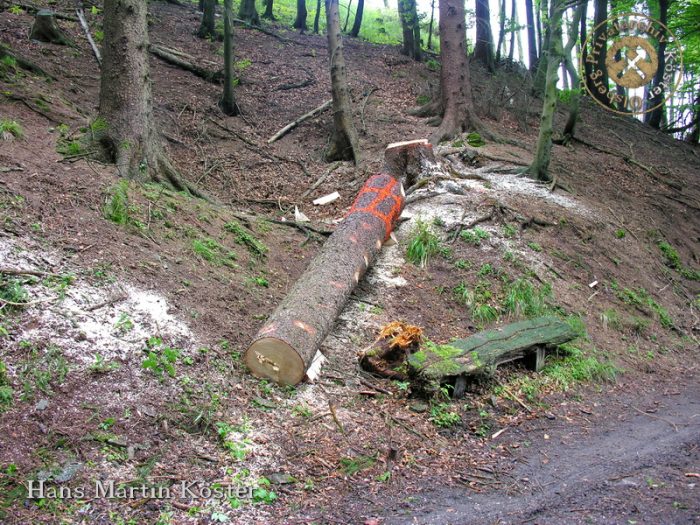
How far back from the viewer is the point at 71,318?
15.9 feet

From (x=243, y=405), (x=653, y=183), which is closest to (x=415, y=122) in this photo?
(x=653, y=183)

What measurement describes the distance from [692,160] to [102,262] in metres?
20.0

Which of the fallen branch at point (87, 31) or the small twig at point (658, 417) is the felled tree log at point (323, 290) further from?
the fallen branch at point (87, 31)

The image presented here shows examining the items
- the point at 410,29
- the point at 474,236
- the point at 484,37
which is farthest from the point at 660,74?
the point at 474,236

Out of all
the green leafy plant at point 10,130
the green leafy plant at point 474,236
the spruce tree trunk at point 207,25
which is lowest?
the green leafy plant at point 474,236

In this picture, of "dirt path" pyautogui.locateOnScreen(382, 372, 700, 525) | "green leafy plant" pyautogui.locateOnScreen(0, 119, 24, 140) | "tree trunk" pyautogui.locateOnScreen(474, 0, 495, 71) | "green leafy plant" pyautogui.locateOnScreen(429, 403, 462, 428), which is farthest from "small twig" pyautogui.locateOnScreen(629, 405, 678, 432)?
"tree trunk" pyautogui.locateOnScreen(474, 0, 495, 71)

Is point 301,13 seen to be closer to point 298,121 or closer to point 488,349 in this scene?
point 298,121

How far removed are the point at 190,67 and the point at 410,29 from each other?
9721mm

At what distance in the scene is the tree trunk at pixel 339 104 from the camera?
12539 millimetres

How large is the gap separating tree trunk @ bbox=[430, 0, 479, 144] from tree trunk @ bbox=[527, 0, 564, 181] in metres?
2.67

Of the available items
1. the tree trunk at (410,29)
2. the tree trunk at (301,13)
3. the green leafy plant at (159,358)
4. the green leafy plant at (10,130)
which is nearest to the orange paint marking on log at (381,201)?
the green leafy plant at (159,358)

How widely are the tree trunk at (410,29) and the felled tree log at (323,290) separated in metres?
13.8

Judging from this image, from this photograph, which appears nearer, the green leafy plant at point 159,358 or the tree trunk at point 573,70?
the green leafy plant at point 159,358

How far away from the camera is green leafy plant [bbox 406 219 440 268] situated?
8.62m
